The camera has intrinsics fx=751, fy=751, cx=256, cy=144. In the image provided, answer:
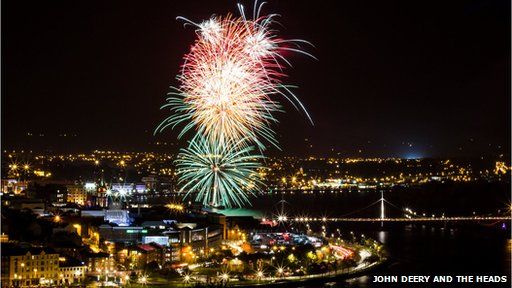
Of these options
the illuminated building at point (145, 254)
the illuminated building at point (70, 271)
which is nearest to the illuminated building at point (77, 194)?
the illuminated building at point (145, 254)

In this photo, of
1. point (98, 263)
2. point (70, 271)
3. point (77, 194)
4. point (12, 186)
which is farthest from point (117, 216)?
point (77, 194)

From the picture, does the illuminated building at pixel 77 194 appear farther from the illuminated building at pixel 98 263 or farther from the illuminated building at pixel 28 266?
the illuminated building at pixel 28 266

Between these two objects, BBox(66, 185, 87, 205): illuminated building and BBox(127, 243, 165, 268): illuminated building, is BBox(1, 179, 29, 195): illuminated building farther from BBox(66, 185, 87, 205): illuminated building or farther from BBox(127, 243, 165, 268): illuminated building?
BBox(127, 243, 165, 268): illuminated building

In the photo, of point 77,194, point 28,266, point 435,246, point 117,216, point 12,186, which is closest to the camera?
point 28,266

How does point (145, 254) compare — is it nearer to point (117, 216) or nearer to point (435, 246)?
point (117, 216)

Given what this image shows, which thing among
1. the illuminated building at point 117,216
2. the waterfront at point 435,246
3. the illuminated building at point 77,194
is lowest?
→ the waterfront at point 435,246

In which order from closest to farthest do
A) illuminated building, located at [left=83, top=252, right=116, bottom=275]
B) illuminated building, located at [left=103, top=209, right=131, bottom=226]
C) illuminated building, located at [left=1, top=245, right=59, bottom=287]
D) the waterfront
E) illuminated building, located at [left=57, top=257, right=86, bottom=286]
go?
1. illuminated building, located at [left=1, top=245, right=59, bottom=287]
2. illuminated building, located at [left=57, top=257, right=86, bottom=286]
3. illuminated building, located at [left=83, top=252, right=116, bottom=275]
4. the waterfront
5. illuminated building, located at [left=103, top=209, right=131, bottom=226]

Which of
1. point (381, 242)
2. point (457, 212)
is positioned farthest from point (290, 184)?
point (381, 242)

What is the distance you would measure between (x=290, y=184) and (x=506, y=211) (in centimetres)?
1214

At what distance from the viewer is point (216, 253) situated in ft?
26.7

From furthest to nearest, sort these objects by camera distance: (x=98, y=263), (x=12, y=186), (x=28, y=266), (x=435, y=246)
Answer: (x=12, y=186) < (x=435, y=246) < (x=98, y=263) < (x=28, y=266)

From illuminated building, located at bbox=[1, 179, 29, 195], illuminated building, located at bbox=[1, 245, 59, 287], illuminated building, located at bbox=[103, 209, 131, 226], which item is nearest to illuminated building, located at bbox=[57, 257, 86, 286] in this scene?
illuminated building, located at bbox=[1, 245, 59, 287]

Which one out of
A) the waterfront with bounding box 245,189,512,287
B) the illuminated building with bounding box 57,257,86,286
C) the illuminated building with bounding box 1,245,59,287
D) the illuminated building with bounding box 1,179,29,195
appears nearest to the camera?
the illuminated building with bounding box 1,245,59,287

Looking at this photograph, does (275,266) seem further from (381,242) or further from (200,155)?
(381,242)
